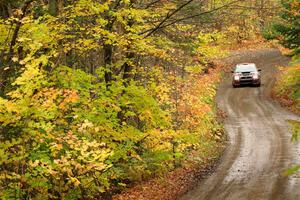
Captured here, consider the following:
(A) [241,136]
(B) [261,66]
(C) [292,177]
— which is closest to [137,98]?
(C) [292,177]

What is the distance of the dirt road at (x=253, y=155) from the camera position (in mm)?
12844

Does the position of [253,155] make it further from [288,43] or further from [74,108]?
[288,43]

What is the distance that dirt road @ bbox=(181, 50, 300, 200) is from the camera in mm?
12844

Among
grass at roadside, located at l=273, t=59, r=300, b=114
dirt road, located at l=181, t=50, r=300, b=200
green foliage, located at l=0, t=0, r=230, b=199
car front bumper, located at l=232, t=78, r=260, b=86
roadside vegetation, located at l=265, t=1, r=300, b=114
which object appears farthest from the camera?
car front bumper, located at l=232, t=78, r=260, b=86

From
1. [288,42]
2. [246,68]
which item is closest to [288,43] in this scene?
[288,42]

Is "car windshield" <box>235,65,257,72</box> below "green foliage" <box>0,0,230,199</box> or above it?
below

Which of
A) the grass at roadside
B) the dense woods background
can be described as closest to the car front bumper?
the grass at roadside

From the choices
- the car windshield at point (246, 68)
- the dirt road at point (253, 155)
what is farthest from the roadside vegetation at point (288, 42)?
the car windshield at point (246, 68)

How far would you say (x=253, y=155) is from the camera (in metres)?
17.1

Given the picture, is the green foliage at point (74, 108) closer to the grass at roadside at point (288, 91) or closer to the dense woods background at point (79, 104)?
the dense woods background at point (79, 104)

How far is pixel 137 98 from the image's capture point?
468 inches

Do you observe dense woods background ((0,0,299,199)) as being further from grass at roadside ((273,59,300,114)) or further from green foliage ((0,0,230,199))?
grass at roadside ((273,59,300,114))

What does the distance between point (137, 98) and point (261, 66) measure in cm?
3221

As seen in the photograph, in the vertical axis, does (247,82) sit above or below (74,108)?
below
